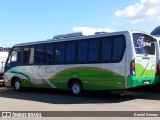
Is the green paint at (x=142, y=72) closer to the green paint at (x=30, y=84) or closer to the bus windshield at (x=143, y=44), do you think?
the bus windshield at (x=143, y=44)

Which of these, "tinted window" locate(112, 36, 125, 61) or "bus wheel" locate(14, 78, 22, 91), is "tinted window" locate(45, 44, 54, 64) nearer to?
"bus wheel" locate(14, 78, 22, 91)

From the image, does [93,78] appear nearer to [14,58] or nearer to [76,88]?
[76,88]

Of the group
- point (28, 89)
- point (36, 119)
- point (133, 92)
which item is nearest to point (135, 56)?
point (133, 92)

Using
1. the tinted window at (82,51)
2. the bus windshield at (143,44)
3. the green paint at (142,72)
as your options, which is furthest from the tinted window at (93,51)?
the green paint at (142,72)

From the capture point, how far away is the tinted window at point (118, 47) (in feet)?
46.7

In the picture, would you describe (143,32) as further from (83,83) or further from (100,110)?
(100,110)

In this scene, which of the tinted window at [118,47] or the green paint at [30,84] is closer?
the tinted window at [118,47]

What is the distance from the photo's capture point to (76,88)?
16.5m

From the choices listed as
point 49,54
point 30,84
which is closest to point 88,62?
point 49,54

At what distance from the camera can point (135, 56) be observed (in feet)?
46.0

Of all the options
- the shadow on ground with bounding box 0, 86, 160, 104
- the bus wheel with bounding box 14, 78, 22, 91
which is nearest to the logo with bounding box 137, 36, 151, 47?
the shadow on ground with bounding box 0, 86, 160, 104

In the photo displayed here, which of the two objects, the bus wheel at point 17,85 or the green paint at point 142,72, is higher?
the green paint at point 142,72

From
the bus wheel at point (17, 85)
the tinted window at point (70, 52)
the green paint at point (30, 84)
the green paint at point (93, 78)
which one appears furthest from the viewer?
the bus wheel at point (17, 85)

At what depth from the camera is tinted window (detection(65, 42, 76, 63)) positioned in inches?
650
